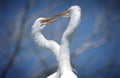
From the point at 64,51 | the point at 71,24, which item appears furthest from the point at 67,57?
the point at 71,24

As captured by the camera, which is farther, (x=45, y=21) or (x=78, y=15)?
(x=45, y=21)

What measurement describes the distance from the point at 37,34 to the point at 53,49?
159 mm

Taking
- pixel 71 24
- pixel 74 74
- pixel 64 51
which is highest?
pixel 71 24

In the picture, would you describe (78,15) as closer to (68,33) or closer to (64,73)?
(68,33)

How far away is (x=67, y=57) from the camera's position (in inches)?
75.6

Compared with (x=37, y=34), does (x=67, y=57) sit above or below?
below

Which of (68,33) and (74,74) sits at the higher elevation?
(68,33)

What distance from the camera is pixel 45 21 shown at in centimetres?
210

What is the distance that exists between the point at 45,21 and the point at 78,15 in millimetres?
225

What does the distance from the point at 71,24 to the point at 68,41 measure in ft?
0.29

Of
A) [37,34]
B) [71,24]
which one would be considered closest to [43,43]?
[37,34]

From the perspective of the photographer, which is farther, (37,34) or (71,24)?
(37,34)

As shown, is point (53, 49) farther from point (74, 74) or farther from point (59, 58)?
point (74, 74)

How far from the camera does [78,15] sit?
6.45 feet
